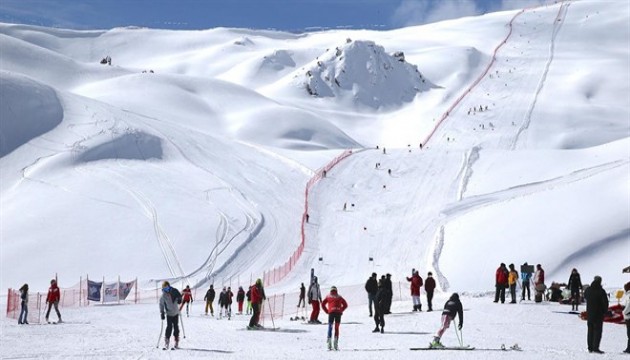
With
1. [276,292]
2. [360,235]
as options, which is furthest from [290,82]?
[276,292]

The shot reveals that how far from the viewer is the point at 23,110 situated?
5822 centimetres

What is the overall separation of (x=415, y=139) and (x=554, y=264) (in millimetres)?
52031

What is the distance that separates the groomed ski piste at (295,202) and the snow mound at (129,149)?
15 cm

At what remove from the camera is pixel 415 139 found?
82.8 meters

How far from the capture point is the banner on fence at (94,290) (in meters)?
32.9

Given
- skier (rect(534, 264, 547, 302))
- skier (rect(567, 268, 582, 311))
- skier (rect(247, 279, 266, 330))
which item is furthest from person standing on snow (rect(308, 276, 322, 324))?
skier (rect(567, 268, 582, 311))

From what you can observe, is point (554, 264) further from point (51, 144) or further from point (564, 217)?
point (51, 144)

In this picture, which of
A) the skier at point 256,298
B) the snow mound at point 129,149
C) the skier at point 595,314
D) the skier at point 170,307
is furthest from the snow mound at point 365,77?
the skier at point 595,314

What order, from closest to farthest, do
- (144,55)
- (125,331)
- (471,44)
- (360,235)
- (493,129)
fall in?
1. (125,331)
2. (360,235)
3. (493,129)
4. (471,44)
5. (144,55)

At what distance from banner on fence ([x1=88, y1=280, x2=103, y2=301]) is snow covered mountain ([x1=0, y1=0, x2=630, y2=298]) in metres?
3.08

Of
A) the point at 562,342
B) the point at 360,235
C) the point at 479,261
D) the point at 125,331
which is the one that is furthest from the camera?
the point at 360,235

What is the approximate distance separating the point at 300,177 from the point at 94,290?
2425 cm

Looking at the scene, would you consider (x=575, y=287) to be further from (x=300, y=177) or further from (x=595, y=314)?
(x=300, y=177)

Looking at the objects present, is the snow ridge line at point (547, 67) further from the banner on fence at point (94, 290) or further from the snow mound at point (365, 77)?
the banner on fence at point (94, 290)
